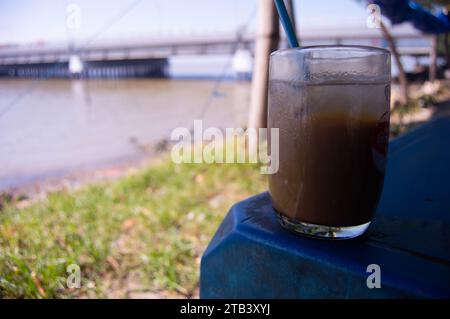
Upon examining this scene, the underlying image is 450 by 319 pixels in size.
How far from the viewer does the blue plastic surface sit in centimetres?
51

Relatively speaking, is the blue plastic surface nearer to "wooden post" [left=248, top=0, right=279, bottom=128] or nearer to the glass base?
the glass base

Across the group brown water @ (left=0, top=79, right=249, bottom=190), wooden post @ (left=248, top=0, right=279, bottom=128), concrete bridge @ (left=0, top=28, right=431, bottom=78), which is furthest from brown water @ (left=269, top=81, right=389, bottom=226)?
concrete bridge @ (left=0, top=28, right=431, bottom=78)

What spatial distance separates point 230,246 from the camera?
2.23ft

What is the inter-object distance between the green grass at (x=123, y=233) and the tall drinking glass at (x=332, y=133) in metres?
1.30

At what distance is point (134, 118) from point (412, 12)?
9.44 meters

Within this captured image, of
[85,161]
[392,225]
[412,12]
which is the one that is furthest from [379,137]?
[85,161]

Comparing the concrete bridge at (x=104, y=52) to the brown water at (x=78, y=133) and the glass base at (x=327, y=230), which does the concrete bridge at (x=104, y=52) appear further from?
the glass base at (x=327, y=230)

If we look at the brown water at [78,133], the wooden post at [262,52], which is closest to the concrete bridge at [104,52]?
the brown water at [78,133]

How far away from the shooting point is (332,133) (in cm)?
60

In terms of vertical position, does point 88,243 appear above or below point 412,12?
below

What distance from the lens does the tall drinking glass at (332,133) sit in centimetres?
59
